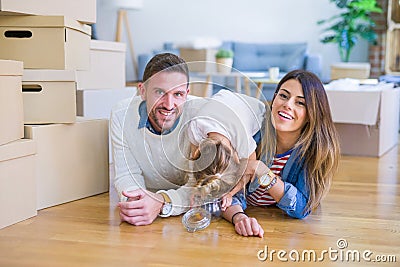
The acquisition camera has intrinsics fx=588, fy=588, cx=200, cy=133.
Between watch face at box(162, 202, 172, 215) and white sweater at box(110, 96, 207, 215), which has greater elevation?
white sweater at box(110, 96, 207, 215)

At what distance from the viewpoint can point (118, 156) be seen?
71.7 inches

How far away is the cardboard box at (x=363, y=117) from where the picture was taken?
287 centimetres

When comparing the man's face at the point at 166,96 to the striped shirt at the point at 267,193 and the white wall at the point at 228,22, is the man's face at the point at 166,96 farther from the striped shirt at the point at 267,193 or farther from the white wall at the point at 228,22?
the white wall at the point at 228,22

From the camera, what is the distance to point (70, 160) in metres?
1.92

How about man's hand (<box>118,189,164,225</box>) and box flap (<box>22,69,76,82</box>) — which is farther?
box flap (<box>22,69,76,82</box>)

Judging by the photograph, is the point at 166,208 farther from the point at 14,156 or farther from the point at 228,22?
the point at 228,22

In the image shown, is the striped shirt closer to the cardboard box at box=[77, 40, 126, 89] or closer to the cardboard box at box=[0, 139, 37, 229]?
the cardboard box at box=[0, 139, 37, 229]

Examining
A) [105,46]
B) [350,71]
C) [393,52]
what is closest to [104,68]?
[105,46]

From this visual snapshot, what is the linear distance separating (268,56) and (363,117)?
2.25 metres

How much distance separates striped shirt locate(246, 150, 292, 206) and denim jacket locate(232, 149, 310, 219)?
0.05 ft

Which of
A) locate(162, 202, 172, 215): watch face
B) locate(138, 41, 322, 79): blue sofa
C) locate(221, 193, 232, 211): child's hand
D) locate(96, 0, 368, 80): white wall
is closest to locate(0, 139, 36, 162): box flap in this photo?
locate(162, 202, 172, 215): watch face

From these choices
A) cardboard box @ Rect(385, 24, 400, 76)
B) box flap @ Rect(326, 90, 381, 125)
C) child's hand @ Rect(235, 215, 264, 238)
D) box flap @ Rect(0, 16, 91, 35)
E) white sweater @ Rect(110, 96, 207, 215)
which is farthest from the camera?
cardboard box @ Rect(385, 24, 400, 76)

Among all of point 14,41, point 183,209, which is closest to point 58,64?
point 14,41

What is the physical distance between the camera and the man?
1668mm
